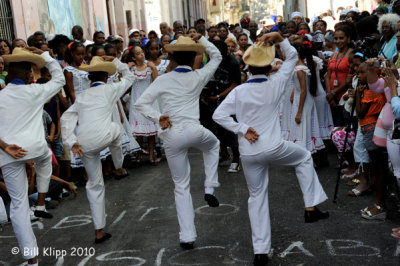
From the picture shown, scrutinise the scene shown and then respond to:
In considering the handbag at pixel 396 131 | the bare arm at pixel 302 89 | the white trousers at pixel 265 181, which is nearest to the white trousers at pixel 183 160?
the white trousers at pixel 265 181

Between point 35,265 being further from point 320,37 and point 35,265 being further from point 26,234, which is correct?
point 320,37

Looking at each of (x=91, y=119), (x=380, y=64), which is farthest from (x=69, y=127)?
(x=380, y=64)

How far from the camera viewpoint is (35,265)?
5.41 m

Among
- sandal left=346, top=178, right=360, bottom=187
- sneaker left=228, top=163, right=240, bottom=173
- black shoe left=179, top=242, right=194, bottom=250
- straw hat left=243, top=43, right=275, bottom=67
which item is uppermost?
straw hat left=243, top=43, right=275, bottom=67

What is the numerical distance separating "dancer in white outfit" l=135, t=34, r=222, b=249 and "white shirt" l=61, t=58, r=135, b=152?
0.67m

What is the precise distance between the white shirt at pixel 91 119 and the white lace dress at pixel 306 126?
3.19m

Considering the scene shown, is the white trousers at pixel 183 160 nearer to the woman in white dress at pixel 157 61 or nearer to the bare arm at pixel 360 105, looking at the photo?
the bare arm at pixel 360 105

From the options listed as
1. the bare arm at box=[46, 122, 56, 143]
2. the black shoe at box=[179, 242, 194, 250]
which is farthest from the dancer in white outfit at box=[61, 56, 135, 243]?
the bare arm at box=[46, 122, 56, 143]

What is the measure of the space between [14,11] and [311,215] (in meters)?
11.8

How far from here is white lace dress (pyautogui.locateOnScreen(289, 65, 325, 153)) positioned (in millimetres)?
8516

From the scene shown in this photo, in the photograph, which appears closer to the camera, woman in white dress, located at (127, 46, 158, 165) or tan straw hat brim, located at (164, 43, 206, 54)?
tan straw hat brim, located at (164, 43, 206, 54)

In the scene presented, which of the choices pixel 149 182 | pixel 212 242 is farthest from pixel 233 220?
pixel 149 182

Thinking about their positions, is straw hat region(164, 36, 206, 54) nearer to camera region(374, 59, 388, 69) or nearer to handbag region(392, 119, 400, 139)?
camera region(374, 59, 388, 69)

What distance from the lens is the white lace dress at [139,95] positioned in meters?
10.3
